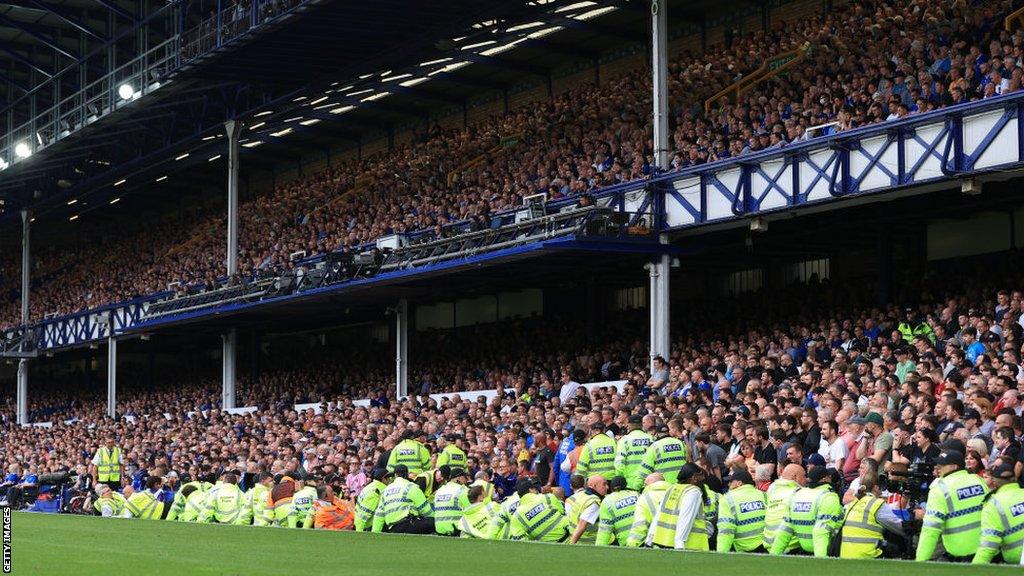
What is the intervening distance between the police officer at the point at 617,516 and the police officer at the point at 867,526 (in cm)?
315

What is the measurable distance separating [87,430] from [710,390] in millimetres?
28098

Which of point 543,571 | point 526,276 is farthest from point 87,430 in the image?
point 543,571

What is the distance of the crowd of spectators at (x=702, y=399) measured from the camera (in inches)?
691

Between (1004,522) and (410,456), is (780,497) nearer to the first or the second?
(1004,522)

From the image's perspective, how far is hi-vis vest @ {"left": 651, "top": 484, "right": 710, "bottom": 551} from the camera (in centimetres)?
1695

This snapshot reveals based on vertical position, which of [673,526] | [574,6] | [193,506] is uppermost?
[574,6]

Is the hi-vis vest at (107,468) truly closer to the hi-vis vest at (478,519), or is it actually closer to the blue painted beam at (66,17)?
the blue painted beam at (66,17)

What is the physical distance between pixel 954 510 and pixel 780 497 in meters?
2.29

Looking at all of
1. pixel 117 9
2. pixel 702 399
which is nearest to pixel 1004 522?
pixel 702 399

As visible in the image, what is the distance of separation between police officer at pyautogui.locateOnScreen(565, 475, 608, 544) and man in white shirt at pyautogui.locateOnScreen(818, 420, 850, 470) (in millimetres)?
2774

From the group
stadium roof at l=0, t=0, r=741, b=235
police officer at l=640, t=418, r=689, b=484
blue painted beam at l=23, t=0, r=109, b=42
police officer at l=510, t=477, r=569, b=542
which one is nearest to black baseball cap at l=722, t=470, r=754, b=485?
police officer at l=640, t=418, r=689, b=484

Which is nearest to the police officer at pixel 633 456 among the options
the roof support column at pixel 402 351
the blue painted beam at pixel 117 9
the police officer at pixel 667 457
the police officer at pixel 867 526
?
the police officer at pixel 667 457

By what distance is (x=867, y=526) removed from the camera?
50.0ft

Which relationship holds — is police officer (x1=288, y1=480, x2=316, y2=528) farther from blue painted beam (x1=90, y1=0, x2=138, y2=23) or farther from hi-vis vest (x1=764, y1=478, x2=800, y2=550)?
blue painted beam (x1=90, y1=0, x2=138, y2=23)
